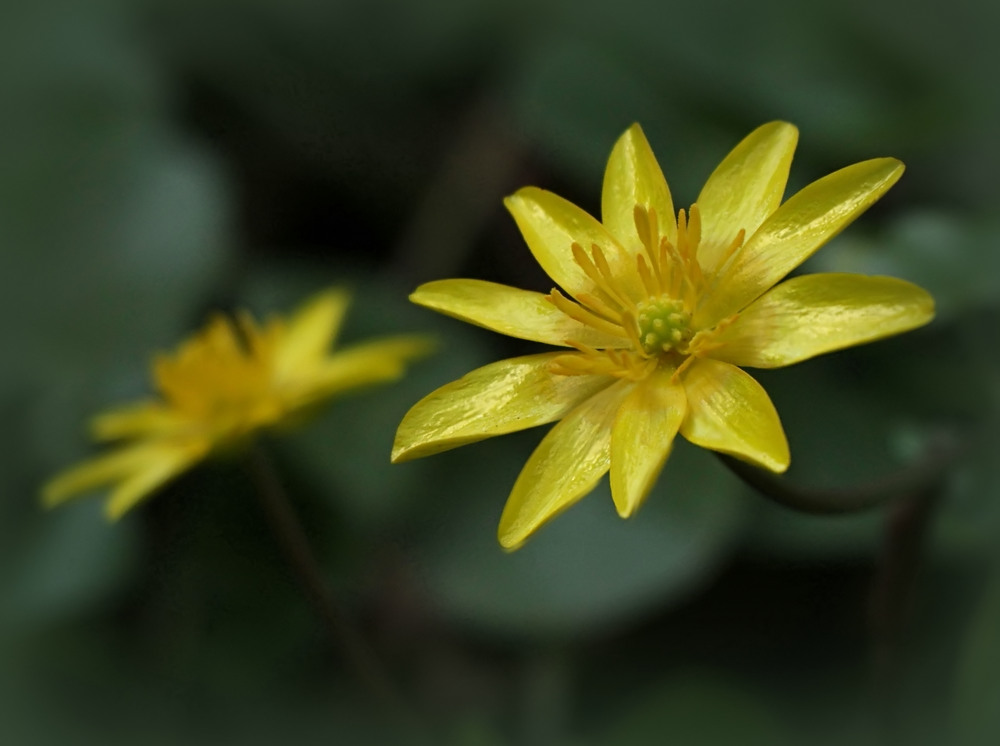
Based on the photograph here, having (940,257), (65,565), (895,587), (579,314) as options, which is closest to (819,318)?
(579,314)

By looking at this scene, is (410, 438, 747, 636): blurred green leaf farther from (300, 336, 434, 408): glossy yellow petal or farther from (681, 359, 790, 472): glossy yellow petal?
(681, 359, 790, 472): glossy yellow petal

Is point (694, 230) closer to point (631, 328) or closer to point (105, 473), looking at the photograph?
point (631, 328)

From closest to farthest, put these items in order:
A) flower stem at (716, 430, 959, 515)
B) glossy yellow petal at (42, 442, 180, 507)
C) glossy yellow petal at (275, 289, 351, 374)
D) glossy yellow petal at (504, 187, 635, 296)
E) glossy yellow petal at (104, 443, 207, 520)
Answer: flower stem at (716, 430, 959, 515), glossy yellow petal at (504, 187, 635, 296), glossy yellow petal at (104, 443, 207, 520), glossy yellow petal at (42, 442, 180, 507), glossy yellow petal at (275, 289, 351, 374)

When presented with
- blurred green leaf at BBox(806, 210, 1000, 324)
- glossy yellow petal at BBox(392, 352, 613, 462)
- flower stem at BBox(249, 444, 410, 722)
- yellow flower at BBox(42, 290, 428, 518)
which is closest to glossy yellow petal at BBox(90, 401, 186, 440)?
yellow flower at BBox(42, 290, 428, 518)

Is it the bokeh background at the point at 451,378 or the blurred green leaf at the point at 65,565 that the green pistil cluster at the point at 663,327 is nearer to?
the bokeh background at the point at 451,378

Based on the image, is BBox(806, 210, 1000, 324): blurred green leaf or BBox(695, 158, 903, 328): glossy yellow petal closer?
BBox(695, 158, 903, 328): glossy yellow petal

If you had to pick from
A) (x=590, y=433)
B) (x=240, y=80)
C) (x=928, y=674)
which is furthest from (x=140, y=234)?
(x=928, y=674)

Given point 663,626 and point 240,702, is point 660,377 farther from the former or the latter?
point 240,702
